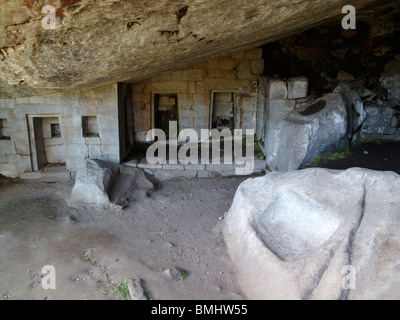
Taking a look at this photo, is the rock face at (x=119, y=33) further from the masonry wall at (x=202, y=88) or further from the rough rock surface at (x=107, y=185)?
the masonry wall at (x=202, y=88)

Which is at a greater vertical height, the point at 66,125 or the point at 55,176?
the point at 66,125

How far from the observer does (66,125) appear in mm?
5820

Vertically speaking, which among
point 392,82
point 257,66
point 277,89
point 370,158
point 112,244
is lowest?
point 112,244

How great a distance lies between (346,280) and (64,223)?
12.1ft

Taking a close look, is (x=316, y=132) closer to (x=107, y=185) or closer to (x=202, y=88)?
(x=202, y=88)

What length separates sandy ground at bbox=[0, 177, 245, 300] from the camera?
3178 mm

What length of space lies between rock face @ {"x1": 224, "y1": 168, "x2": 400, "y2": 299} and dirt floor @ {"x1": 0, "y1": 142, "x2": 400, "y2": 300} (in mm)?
492

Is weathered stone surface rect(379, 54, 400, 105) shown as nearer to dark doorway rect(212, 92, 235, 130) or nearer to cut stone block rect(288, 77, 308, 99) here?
cut stone block rect(288, 77, 308, 99)

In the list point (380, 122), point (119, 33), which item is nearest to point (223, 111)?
point (380, 122)

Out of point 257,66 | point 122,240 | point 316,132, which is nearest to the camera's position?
point 122,240

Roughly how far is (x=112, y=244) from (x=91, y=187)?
130 cm

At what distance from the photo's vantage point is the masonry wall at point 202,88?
6.95 meters

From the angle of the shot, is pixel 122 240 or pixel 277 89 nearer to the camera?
pixel 122 240
